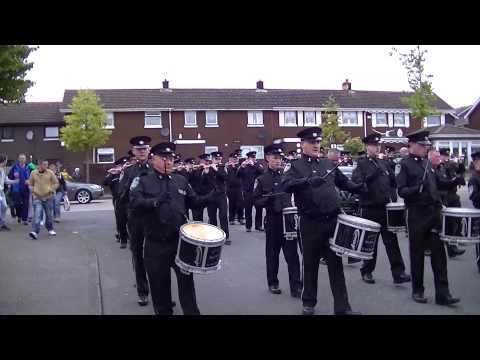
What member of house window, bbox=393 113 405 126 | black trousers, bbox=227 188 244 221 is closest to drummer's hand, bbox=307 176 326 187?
black trousers, bbox=227 188 244 221

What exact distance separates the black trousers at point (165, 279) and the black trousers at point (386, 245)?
128 inches

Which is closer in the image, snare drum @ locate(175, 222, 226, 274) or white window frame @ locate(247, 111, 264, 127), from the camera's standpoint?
snare drum @ locate(175, 222, 226, 274)

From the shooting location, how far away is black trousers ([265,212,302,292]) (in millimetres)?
7168

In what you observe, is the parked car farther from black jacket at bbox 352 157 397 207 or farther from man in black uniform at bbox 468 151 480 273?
man in black uniform at bbox 468 151 480 273

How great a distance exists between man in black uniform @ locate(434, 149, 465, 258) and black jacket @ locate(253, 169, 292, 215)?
2118mm

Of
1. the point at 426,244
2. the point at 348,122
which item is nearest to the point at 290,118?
the point at 348,122

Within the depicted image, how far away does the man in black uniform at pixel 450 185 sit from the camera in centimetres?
679

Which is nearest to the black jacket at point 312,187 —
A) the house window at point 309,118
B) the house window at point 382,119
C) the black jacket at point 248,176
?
the black jacket at point 248,176

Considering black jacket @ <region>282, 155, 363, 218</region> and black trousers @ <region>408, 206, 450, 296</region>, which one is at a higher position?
black jacket @ <region>282, 155, 363, 218</region>

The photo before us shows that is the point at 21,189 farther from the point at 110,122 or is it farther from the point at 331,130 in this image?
the point at 110,122

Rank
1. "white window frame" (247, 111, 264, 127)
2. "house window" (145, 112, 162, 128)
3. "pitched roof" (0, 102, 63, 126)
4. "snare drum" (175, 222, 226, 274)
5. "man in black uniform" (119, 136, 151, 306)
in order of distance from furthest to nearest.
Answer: "pitched roof" (0, 102, 63, 126)
"white window frame" (247, 111, 264, 127)
"house window" (145, 112, 162, 128)
"man in black uniform" (119, 136, 151, 306)
"snare drum" (175, 222, 226, 274)
